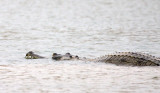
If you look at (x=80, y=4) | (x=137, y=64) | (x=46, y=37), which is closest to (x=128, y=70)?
(x=137, y=64)

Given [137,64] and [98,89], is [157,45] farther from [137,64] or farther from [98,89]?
[98,89]

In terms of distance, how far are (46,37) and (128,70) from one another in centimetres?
824

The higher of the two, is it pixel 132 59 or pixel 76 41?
pixel 76 41

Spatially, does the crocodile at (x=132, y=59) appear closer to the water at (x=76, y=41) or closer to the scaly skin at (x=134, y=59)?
the scaly skin at (x=134, y=59)

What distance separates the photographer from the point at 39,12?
31.3 m

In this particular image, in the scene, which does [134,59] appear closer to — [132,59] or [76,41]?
[132,59]

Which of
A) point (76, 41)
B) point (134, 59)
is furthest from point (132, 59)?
point (76, 41)

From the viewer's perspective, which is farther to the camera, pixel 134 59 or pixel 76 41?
pixel 76 41

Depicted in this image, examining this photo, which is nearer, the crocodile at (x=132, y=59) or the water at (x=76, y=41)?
the water at (x=76, y=41)

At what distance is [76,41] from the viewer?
65.7 ft

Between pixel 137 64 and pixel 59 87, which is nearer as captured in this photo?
pixel 59 87

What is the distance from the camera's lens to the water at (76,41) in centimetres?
1206

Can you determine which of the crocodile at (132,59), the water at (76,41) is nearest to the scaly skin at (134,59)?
the crocodile at (132,59)

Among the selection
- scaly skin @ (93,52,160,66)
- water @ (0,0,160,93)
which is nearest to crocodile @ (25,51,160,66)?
scaly skin @ (93,52,160,66)
